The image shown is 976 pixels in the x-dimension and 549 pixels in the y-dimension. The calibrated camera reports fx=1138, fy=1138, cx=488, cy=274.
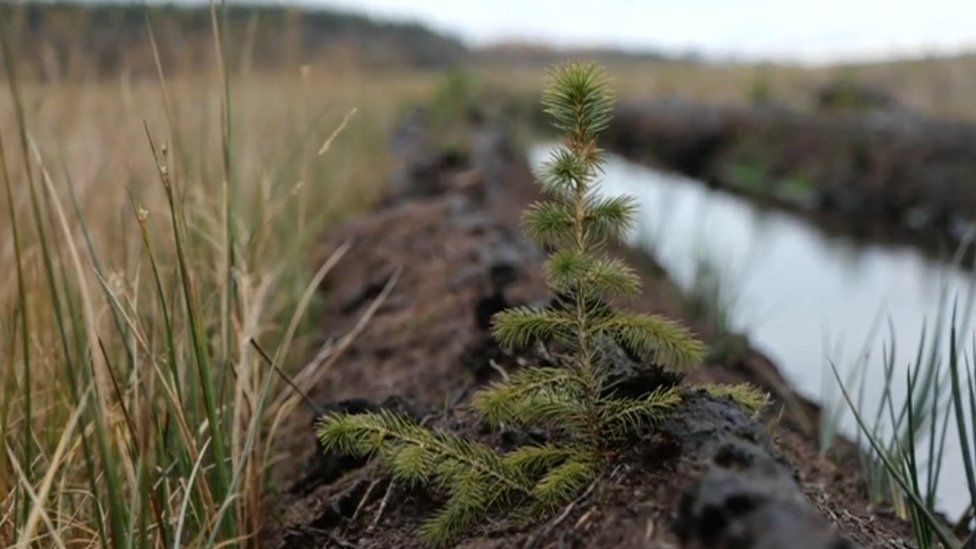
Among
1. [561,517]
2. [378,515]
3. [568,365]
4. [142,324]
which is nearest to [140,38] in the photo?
[142,324]

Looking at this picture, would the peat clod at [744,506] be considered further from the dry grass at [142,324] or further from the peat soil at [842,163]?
the peat soil at [842,163]

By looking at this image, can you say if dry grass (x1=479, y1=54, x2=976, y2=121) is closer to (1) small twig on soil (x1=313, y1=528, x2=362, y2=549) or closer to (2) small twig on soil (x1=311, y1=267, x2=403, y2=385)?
(2) small twig on soil (x1=311, y1=267, x2=403, y2=385)

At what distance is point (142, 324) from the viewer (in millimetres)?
1533

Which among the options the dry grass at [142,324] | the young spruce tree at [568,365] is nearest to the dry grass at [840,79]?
the dry grass at [142,324]

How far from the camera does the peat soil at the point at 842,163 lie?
25.4ft

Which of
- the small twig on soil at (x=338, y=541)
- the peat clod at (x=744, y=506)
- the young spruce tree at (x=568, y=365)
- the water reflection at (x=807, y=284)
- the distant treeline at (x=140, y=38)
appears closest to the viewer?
the peat clod at (x=744, y=506)

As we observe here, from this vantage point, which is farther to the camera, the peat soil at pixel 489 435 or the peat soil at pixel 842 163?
the peat soil at pixel 842 163

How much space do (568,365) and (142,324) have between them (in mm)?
620

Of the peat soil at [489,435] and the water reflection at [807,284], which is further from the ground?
the peat soil at [489,435]

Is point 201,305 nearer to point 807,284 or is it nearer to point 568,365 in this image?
point 568,365

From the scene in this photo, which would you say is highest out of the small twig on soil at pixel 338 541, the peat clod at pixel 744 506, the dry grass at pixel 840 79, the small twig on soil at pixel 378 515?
the peat clod at pixel 744 506

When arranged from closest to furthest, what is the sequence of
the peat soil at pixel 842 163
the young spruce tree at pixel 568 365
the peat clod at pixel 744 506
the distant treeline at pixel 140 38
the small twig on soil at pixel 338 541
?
the peat clod at pixel 744 506 < the young spruce tree at pixel 568 365 < the small twig on soil at pixel 338 541 < the distant treeline at pixel 140 38 < the peat soil at pixel 842 163

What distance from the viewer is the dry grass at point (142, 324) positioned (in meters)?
1.25

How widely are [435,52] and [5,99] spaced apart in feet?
142
